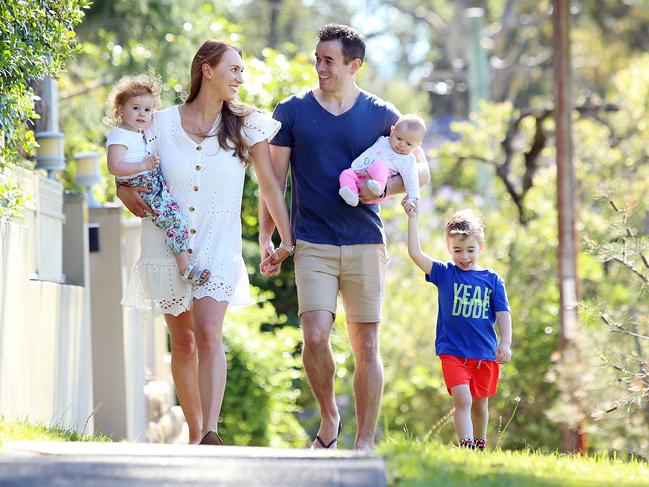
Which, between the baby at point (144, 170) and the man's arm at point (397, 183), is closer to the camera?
the baby at point (144, 170)

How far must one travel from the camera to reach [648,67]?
20.4 m

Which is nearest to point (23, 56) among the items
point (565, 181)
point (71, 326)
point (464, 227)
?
point (464, 227)

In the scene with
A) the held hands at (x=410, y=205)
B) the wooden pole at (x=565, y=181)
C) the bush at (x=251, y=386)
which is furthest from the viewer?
the wooden pole at (x=565, y=181)

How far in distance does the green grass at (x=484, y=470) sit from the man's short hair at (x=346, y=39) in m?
2.16

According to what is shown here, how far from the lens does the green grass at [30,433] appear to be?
20.5ft

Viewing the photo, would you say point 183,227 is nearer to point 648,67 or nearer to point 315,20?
point 648,67

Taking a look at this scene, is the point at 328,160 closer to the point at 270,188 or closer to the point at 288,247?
the point at 270,188

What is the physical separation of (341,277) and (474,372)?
854mm

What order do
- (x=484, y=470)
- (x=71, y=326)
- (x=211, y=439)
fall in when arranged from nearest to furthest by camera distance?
Answer: (x=484, y=470)
(x=211, y=439)
(x=71, y=326)

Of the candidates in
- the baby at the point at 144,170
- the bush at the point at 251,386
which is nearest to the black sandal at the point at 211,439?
the baby at the point at 144,170

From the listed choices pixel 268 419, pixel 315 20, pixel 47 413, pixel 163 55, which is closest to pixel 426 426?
pixel 268 419

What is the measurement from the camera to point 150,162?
279 inches

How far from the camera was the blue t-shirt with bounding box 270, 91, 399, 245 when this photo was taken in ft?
24.0

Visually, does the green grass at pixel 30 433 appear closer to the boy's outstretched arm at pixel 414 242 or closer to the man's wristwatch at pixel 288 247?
the man's wristwatch at pixel 288 247
